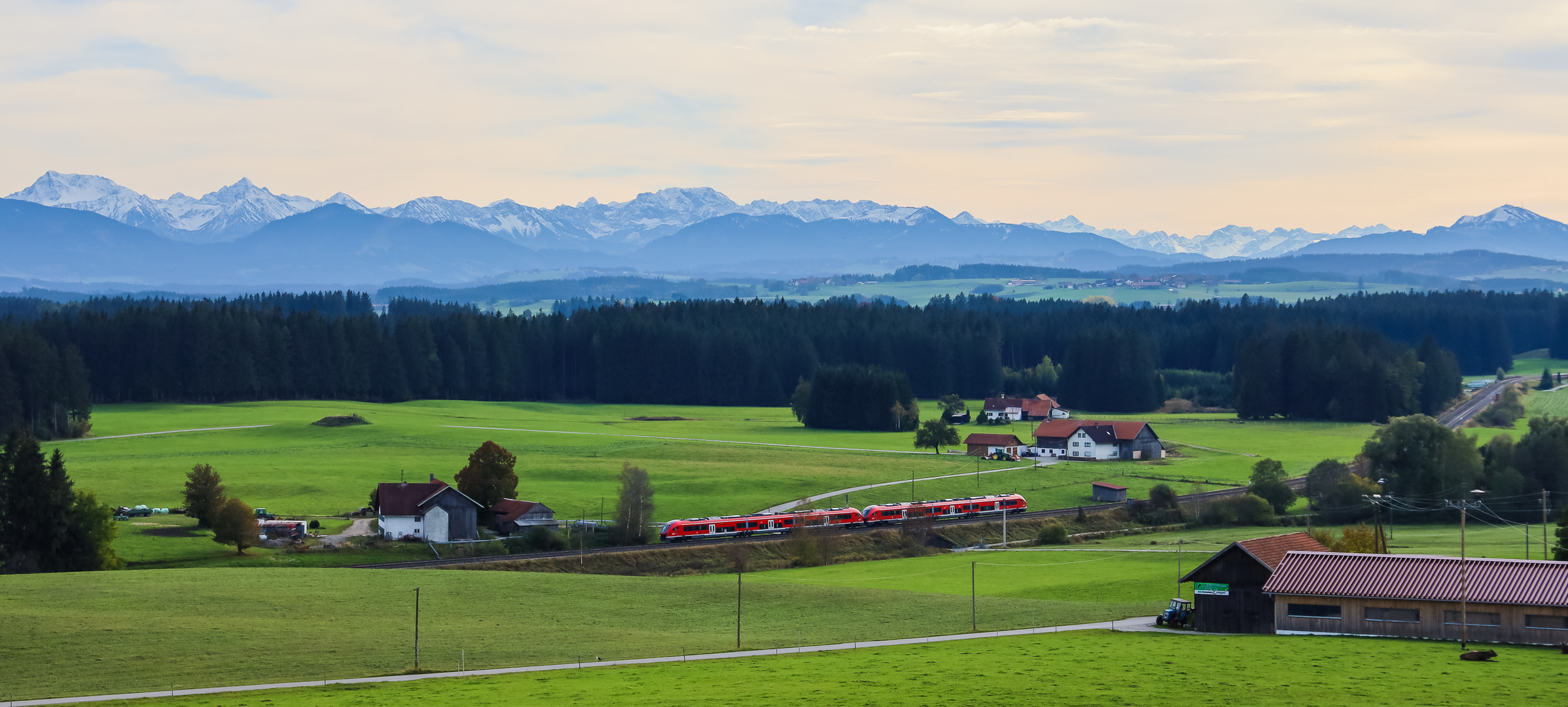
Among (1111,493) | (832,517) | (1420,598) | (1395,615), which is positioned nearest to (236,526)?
(832,517)

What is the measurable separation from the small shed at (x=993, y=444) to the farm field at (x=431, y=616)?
5242 cm

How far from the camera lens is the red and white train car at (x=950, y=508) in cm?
8969

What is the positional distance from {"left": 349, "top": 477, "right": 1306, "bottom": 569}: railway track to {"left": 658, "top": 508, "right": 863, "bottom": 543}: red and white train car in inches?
24.2

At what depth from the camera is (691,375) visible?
19212 centimetres

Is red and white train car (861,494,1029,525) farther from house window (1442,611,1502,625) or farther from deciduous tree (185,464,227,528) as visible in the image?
house window (1442,611,1502,625)

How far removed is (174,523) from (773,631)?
153 feet

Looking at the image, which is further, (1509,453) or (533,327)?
(533,327)

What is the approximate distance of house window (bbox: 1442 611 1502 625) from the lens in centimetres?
4906

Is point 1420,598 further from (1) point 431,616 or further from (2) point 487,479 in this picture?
(2) point 487,479

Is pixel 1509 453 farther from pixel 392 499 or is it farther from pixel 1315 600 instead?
pixel 392 499

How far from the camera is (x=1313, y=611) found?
51844 millimetres

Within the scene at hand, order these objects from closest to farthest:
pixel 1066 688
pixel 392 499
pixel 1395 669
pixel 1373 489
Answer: pixel 1066 688 < pixel 1395 669 < pixel 392 499 < pixel 1373 489

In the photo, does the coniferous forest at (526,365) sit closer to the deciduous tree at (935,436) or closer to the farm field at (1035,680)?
the deciduous tree at (935,436)

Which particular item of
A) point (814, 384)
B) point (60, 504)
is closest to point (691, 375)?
point (814, 384)
